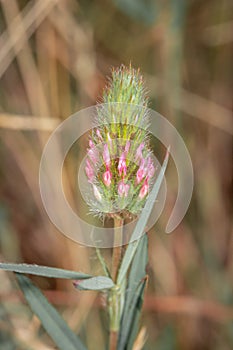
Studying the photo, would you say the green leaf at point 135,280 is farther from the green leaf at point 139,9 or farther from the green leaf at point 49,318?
the green leaf at point 139,9

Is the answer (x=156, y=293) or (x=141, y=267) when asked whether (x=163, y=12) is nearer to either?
(x=156, y=293)

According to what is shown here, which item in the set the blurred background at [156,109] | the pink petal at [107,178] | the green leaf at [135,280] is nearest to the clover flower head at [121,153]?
the pink petal at [107,178]

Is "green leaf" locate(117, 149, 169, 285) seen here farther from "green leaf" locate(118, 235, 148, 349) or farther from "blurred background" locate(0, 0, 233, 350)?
"blurred background" locate(0, 0, 233, 350)

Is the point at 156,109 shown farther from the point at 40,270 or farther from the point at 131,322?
the point at 40,270

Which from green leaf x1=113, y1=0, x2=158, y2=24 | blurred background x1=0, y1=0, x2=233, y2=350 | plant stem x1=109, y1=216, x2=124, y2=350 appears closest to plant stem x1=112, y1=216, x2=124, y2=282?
plant stem x1=109, y1=216, x2=124, y2=350

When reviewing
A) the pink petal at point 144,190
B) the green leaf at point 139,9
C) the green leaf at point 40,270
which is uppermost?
the green leaf at point 139,9

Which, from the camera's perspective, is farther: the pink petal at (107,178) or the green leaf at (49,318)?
the green leaf at (49,318)

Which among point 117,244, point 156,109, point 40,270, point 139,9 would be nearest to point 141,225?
point 117,244
